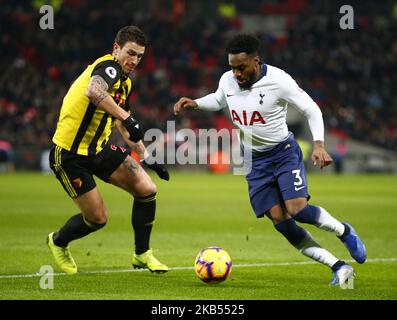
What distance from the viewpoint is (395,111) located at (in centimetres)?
3316

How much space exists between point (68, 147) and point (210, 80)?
83.1 ft

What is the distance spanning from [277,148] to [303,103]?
1.61 feet

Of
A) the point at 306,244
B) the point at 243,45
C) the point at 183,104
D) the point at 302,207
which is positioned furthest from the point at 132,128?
the point at 306,244

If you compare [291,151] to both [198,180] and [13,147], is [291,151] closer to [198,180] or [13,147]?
[198,180]

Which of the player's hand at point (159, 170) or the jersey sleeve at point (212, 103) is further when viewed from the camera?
the player's hand at point (159, 170)

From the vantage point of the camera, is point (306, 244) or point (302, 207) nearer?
point (302, 207)

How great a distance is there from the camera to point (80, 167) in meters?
8.39

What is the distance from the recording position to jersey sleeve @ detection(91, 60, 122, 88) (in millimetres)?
7930

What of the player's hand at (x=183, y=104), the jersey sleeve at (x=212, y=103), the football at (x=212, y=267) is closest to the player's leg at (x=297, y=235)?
the football at (x=212, y=267)

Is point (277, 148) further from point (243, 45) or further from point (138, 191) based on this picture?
point (138, 191)

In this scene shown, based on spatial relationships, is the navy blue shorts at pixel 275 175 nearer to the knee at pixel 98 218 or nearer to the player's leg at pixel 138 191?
the player's leg at pixel 138 191

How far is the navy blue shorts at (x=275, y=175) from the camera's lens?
7.76 meters

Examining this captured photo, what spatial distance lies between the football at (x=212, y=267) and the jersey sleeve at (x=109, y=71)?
5.68 feet
